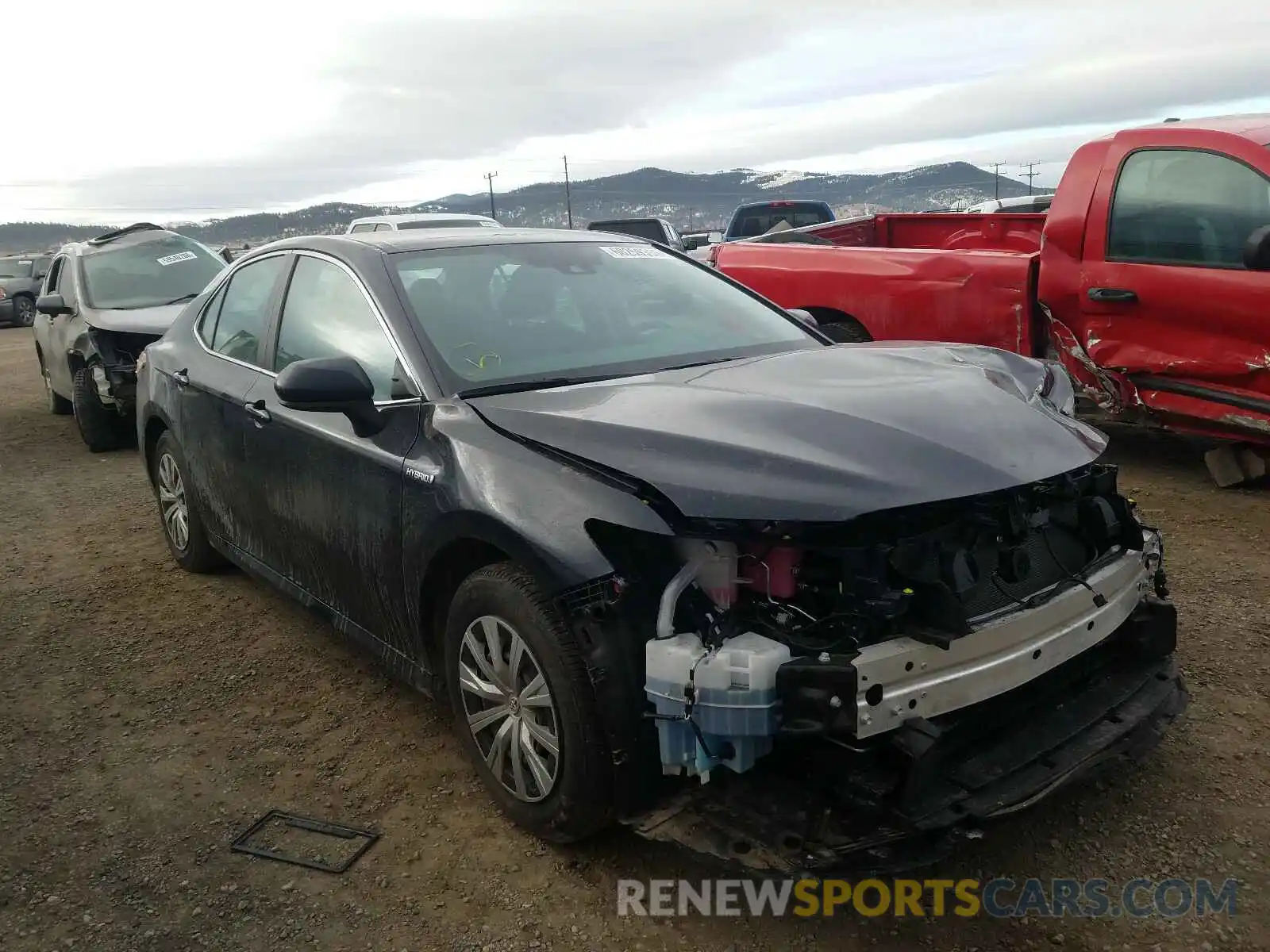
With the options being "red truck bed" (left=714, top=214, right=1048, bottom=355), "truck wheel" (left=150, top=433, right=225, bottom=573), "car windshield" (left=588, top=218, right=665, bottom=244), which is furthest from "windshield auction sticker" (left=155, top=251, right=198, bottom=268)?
"car windshield" (left=588, top=218, right=665, bottom=244)

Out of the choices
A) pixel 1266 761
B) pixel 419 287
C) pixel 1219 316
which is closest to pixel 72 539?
pixel 419 287

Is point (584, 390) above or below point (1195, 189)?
below

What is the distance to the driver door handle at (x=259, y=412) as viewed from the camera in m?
3.89

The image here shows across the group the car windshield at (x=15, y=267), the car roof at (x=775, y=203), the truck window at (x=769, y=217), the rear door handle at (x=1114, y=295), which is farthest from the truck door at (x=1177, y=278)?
the car windshield at (x=15, y=267)

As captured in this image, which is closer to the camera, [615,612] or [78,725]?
[615,612]

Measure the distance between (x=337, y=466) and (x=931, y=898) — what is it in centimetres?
218

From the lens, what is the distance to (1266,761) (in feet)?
10.1

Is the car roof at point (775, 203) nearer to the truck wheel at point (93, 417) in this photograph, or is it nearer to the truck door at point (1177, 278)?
the truck wheel at point (93, 417)

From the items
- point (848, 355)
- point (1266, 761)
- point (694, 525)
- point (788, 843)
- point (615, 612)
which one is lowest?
point (1266, 761)

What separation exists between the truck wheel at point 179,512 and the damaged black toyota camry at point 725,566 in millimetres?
1567

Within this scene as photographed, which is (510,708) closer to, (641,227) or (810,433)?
(810,433)

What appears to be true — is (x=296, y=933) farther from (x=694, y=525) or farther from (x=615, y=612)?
(x=694, y=525)

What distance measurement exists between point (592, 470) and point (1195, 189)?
4544 millimetres

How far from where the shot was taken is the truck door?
210 inches
